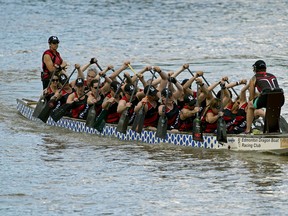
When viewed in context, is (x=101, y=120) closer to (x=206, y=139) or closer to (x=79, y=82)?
(x=79, y=82)

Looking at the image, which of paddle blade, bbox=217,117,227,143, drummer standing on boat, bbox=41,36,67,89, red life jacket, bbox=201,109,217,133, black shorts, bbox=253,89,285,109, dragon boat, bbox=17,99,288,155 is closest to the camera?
black shorts, bbox=253,89,285,109

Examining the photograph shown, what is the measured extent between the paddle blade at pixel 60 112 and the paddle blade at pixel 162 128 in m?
3.33

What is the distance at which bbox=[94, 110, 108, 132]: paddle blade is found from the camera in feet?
80.0

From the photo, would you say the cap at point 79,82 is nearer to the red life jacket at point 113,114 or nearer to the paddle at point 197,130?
the red life jacket at point 113,114

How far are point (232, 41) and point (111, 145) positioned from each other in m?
22.3

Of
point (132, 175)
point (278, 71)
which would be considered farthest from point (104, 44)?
point (132, 175)

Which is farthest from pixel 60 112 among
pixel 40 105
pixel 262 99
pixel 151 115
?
pixel 262 99

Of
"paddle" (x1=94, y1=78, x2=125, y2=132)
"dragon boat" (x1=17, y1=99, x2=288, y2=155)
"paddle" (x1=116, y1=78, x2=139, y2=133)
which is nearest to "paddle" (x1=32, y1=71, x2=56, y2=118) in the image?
"dragon boat" (x1=17, y1=99, x2=288, y2=155)

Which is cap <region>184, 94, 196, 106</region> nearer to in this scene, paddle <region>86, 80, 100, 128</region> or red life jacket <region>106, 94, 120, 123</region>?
red life jacket <region>106, 94, 120, 123</region>

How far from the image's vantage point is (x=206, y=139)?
73.5 feet

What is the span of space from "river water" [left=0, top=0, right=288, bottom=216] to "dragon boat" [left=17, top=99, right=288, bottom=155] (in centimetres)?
15

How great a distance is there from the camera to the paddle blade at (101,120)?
24.4 meters

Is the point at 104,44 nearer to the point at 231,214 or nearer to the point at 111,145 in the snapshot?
the point at 111,145

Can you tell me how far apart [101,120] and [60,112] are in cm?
160
